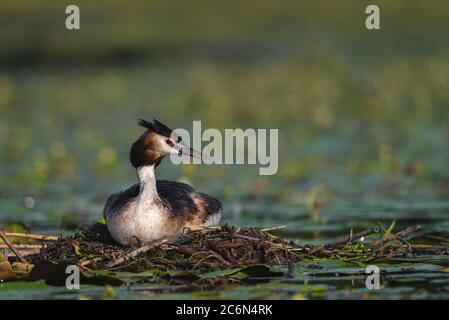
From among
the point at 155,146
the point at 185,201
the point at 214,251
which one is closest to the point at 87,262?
the point at 214,251

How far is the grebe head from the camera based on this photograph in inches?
482

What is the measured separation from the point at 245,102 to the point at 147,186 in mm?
14215

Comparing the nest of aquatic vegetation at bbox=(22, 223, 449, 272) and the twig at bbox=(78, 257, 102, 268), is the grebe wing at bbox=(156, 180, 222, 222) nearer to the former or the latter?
the nest of aquatic vegetation at bbox=(22, 223, 449, 272)

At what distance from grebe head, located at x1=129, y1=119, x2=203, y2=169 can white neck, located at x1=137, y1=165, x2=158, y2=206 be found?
67mm

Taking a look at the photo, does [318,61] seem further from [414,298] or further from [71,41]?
[414,298]

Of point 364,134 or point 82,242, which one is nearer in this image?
point 82,242

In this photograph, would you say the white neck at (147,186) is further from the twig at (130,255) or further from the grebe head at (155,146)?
the twig at (130,255)

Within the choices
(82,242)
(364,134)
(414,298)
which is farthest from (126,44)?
(414,298)

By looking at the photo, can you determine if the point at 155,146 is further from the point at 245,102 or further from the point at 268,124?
the point at 245,102

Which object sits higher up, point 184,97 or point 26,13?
point 26,13

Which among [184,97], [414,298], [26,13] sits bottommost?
[414,298]

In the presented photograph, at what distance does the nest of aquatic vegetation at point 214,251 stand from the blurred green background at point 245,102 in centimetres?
187

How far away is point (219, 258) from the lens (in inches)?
454

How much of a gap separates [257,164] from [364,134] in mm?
3069
